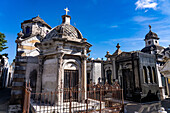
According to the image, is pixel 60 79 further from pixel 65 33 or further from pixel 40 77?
pixel 65 33

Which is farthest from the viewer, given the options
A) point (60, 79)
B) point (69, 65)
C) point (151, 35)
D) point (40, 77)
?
point (151, 35)

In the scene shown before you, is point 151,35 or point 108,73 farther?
point 151,35

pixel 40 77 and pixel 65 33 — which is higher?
pixel 65 33

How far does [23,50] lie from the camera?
1109cm

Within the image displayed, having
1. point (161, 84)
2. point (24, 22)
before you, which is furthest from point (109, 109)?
point (24, 22)

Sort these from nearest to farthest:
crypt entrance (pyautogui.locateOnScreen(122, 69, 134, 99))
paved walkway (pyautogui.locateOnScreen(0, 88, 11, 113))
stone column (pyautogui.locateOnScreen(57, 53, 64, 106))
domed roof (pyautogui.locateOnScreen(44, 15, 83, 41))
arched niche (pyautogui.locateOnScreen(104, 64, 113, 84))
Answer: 1. stone column (pyautogui.locateOnScreen(57, 53, 64, 106))
2. domed roof (pyautogui.locateOnScreen(44, 15, 83, 41))
3. paved walkway (pyautogui.locateOnScreen(0, 88, 11, 113))
4. crypt entrance (pyautogui.locateOnScreen(122, 69, 134, 99))
5. arched niche (pyautogui.locateOnScreen(104, 64, 113, 84))

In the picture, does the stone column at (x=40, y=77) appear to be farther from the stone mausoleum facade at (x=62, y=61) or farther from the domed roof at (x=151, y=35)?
the domed roof at (x=151, y=35)

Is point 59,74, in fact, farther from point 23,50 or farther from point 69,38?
point 23,50

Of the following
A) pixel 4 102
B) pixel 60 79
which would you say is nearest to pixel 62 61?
pixel 60 79

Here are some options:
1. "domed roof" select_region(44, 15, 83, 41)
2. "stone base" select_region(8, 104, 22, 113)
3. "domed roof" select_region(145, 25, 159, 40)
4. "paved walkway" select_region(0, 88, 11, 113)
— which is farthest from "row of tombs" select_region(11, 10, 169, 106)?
"domed roof" select_region(145, 25, 159, 40)

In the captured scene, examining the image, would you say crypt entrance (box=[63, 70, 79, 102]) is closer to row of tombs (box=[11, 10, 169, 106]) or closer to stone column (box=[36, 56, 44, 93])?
row of tombs (box=[11, 10, 169, 106])

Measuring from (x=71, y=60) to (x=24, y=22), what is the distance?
1219cm

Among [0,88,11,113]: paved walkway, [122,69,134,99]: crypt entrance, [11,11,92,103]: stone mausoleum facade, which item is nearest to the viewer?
[11,11,92,103]: stone mausoleum facade

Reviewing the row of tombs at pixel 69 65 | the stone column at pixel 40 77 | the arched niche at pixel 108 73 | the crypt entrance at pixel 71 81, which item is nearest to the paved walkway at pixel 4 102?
the row of tombs at pixel 69 65
